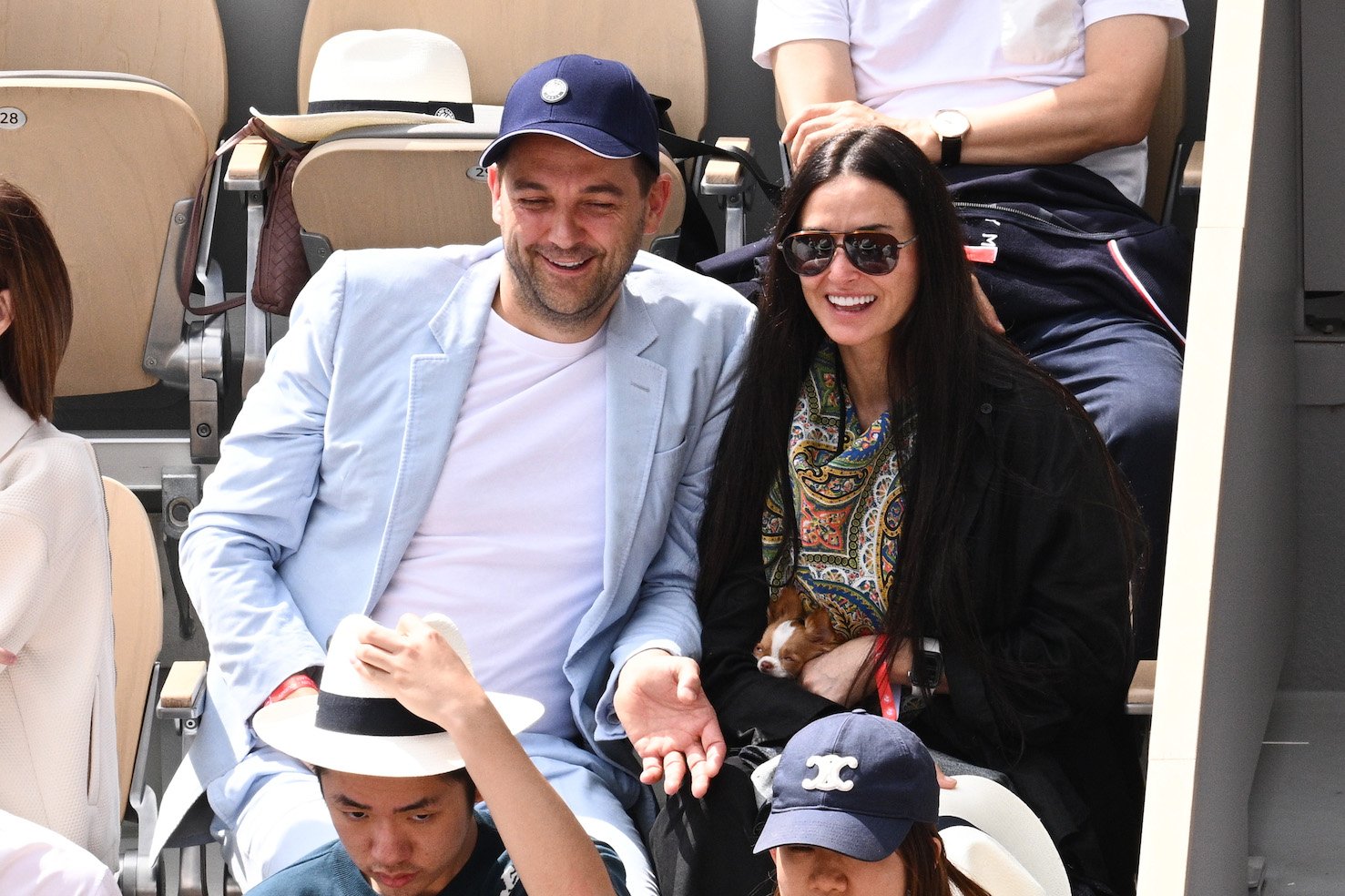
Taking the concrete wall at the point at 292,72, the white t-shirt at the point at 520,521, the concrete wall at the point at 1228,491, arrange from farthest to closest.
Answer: the concrete wall at the point at 292,72 < the white t-shirt at the point at 520,521 < the concrete wall at the point at 1228,491

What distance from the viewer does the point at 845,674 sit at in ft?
7.47

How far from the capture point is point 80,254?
328 centimetres

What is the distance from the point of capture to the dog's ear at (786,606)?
94.1 inches

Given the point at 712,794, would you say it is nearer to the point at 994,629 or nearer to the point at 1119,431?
the point at 994,629

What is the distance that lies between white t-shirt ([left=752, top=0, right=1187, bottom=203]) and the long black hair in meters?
0.85

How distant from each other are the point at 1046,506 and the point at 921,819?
629 mm

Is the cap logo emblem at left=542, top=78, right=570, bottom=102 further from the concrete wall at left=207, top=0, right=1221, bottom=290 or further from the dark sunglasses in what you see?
the concrete wall at left=207, top=0, right=1221, bottom=290

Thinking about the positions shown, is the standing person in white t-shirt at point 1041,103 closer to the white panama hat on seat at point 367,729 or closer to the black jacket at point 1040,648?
the black jacket at point 1040,648

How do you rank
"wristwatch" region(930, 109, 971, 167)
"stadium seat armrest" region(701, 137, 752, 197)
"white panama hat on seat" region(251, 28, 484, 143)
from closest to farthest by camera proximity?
1. "wristwatch" region(930, 109, 971, 167)
2. "stadium seat armrest" region(701, 137, 752, 197)
3. "white panama hat on seat" region(251, 28, 484, 143)

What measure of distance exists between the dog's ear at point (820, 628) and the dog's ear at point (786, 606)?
20 mm

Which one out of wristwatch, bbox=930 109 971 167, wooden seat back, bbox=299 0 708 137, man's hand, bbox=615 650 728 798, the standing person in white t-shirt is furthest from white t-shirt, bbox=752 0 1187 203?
man's hand, bbox=615 650 728 798

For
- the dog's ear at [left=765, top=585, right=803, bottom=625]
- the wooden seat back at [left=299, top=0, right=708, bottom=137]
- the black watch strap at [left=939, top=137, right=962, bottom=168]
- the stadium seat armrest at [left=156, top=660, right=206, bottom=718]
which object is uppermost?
the wooden seat back at [left=299, top=0, right=708, bottom=137]

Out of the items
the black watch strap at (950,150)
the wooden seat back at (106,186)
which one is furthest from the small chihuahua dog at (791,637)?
the wooden seat back at (106,186)

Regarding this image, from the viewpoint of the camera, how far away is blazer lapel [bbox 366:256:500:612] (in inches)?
96.5
